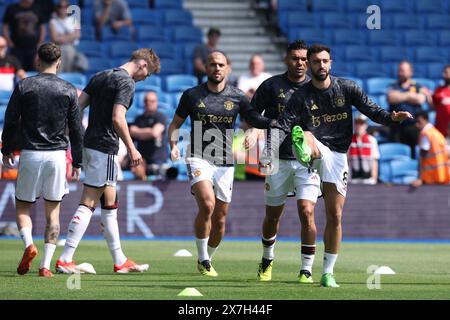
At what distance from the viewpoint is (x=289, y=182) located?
11.6 m

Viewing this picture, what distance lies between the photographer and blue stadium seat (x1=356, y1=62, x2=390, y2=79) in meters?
24.4

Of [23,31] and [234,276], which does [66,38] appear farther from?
[234,276]

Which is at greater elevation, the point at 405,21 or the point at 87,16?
the point at 405,21

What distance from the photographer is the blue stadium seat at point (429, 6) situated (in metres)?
26.4

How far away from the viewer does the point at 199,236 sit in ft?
39.4

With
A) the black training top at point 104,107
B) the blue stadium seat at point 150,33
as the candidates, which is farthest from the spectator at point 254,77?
the black training top at point 104,107

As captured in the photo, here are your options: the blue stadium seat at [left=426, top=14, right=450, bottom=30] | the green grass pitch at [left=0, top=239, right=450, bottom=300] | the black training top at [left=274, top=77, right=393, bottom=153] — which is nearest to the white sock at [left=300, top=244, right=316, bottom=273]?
the green grass pitch at [left=0, top=239, right=450, bottom=300]

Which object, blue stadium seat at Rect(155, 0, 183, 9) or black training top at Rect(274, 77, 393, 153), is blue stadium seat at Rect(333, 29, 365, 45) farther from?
black training top at Rect(274, 77, 393, 153)

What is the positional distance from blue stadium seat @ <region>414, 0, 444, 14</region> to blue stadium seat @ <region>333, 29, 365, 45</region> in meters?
1.99

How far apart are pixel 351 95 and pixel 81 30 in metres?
13.9

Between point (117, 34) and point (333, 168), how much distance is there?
13881mm

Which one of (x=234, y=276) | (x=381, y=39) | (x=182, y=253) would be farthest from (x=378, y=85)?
(x=234, y=276)
